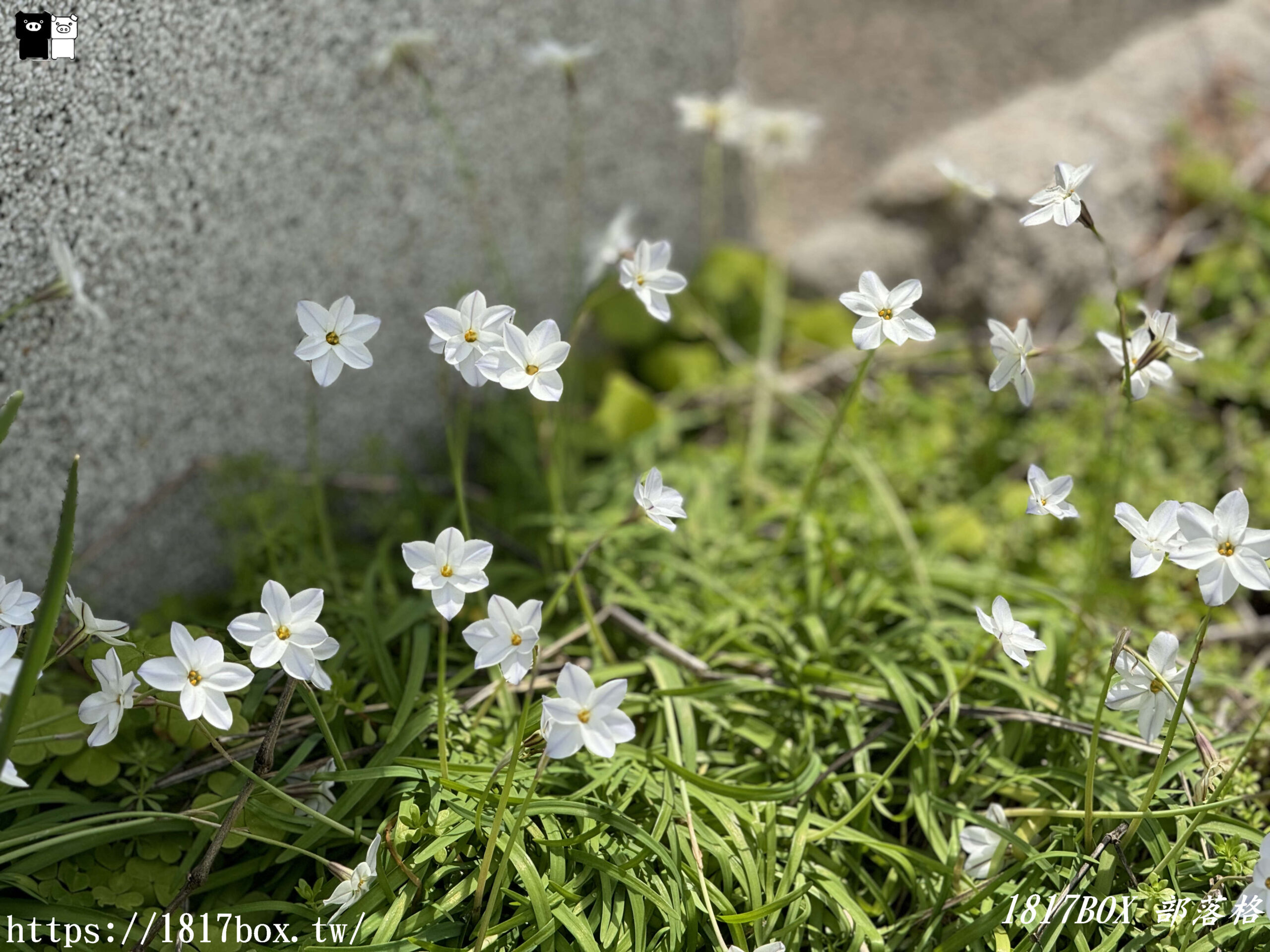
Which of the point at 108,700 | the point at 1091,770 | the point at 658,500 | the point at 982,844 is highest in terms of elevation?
the point at 658,500

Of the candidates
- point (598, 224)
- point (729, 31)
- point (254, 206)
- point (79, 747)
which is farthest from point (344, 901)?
point (729, 31)

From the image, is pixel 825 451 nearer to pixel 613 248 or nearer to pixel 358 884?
pixel 613 248

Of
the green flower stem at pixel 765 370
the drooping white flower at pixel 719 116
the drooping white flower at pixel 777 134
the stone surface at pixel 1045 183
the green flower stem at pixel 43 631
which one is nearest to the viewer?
the green flower stem at pixel 43 631

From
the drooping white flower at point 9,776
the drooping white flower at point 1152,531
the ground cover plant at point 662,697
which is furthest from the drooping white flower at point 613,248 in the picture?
the drooping white flower at point 9,776

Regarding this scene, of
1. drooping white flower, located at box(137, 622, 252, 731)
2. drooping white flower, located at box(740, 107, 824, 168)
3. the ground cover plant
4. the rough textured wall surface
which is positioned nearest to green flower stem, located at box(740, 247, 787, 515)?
the ground cover plant

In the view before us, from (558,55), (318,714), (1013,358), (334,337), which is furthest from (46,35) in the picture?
(1013,358)

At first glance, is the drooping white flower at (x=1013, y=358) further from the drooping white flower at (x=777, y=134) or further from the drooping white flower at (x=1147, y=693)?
the drooping white flower at (x=777, y=134)
